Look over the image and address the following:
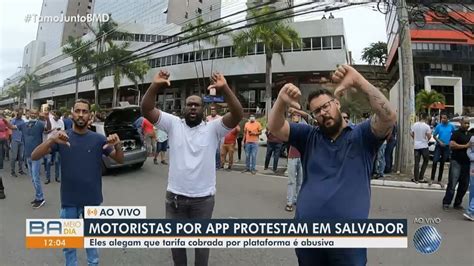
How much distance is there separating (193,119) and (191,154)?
31cm

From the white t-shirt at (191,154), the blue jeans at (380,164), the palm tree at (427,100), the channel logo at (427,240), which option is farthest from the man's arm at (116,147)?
the palm tree at (427,100)

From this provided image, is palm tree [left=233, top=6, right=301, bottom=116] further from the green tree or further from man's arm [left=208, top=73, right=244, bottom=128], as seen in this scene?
the green tree

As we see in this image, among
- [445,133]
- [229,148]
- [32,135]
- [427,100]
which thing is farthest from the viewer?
[427,100]

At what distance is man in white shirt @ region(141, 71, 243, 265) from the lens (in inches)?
135

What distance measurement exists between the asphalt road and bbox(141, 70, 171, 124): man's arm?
1.79 metres

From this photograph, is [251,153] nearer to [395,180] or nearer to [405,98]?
[395,180]

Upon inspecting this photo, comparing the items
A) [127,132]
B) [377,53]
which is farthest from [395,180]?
[377,53]

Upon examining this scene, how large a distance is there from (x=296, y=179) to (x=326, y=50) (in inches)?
1330

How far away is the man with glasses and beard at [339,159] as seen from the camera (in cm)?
230

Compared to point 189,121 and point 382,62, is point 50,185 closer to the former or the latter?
point 189,121

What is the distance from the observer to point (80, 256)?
4508mm

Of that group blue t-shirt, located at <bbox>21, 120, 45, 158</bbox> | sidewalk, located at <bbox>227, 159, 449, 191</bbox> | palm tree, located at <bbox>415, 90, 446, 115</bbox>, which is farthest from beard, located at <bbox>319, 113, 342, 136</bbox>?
palm tree, located at <bbox>415, 90, 446, 115</bbox>

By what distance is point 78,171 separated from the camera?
11.7 ft

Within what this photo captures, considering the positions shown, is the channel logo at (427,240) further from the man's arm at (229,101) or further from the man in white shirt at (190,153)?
the man's arm at (229,101)
